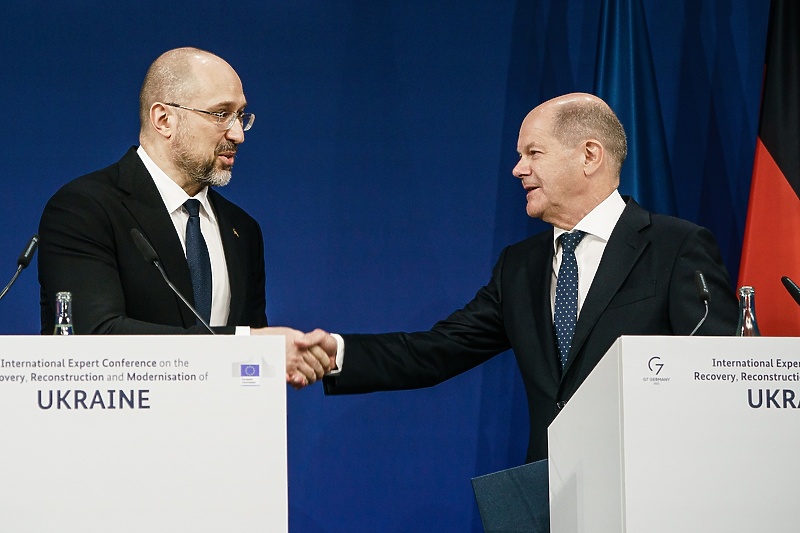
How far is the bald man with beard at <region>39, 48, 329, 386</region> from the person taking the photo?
3049 millimetres

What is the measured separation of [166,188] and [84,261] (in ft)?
1.28

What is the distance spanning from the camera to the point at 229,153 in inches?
138

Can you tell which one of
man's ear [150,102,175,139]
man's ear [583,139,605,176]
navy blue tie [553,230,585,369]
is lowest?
navy blue tie [553,230,585,369]

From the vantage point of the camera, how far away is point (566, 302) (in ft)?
10.6

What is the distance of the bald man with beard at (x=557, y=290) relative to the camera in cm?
313

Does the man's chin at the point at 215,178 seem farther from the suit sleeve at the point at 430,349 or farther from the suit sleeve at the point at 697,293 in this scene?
the suit sleeve at the point at 697,293

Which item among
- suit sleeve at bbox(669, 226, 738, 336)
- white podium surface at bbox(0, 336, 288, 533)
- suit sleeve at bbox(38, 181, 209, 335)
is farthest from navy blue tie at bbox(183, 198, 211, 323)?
suit sleeve at bbox(669, 226, 738, 336)

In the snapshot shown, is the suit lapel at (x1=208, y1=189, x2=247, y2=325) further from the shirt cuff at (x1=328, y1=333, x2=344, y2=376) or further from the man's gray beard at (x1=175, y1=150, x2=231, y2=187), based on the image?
the shirt cuff at (x1=328, y1=333, x2=344, y2=376)

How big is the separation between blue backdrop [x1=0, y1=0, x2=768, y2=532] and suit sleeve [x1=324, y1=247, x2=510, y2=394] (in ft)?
2.41

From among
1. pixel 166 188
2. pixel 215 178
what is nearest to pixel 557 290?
pixel 215 178

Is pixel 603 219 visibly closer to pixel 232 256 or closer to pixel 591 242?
pixel 591 242

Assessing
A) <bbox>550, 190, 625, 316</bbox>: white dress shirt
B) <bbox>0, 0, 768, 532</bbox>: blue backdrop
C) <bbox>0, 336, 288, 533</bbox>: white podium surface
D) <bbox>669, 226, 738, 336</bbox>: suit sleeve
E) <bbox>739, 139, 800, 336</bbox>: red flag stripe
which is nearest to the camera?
<bbox>0, 336, 288, 533</bbox>: white podium surface

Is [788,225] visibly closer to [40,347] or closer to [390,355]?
[390,355]

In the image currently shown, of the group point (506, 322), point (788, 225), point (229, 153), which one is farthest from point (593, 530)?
point (788, 225)
